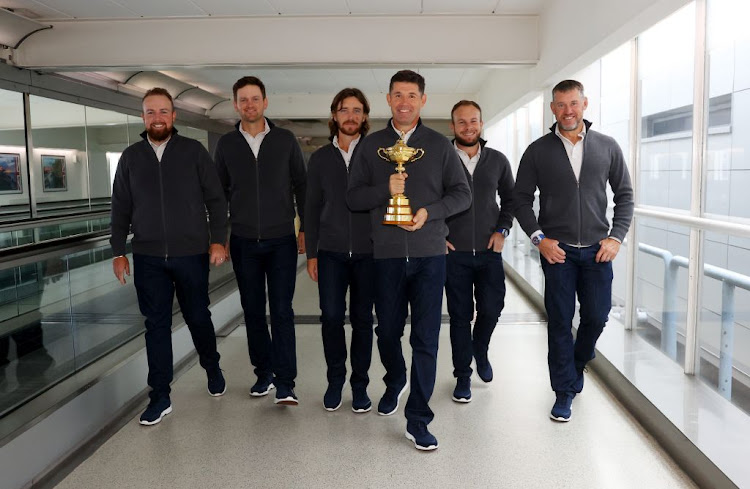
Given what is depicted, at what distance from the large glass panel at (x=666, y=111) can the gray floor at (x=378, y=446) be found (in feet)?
5.18

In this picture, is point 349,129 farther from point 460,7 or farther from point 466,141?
point 460,7

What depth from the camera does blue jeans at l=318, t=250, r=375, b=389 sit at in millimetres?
3598

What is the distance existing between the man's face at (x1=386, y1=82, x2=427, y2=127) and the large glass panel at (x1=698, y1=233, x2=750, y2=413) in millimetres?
1968

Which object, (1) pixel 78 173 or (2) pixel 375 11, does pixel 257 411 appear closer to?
(2) pixel 375 11

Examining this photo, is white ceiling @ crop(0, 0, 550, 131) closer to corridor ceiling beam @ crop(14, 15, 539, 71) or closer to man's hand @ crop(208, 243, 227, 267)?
corridor ceiling beam @ crop(14, 15, 539, 71)

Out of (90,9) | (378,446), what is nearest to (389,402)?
(378,446)

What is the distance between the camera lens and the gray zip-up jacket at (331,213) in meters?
3.53

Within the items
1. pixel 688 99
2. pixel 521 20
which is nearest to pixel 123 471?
pixel 688 99

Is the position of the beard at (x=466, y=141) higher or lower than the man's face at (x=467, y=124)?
lower

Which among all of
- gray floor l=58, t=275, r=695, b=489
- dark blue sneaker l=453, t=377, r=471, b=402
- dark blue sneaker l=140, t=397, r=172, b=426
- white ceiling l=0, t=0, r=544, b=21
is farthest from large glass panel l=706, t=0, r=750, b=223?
dark blue sneaker l=140, t=397, r=172, b=426

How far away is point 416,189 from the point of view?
309 cm

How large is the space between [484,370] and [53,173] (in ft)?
17.3

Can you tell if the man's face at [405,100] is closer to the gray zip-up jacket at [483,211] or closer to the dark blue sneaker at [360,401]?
the gray zip-up jacket at [483,211]

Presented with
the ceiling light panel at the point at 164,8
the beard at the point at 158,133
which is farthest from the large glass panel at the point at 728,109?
the ceiling light panel at the point at 164,8
